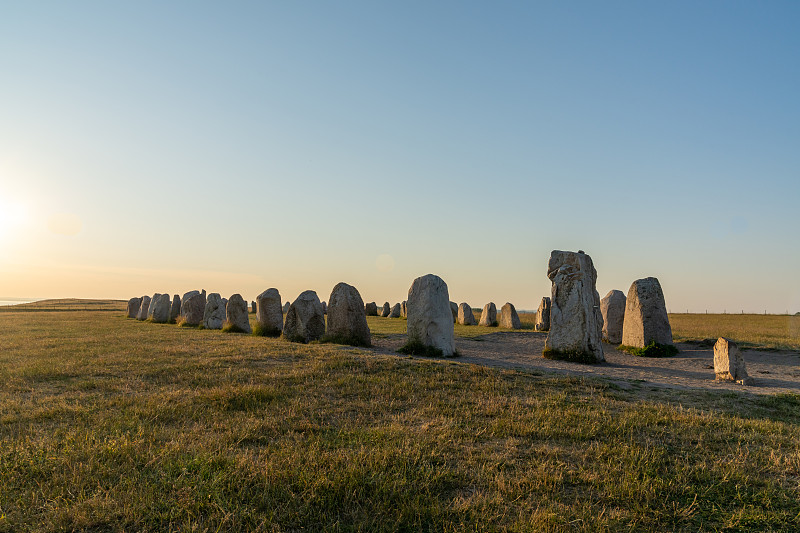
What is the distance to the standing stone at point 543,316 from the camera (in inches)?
919

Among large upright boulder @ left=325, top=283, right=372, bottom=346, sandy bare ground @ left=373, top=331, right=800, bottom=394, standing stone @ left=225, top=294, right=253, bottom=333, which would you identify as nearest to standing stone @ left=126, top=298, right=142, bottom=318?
standing stone @ left=225, top=294, right=253, bottom=333

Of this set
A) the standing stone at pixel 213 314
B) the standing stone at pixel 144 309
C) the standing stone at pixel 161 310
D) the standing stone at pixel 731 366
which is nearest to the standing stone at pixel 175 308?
the standing stone at pixel 161 310

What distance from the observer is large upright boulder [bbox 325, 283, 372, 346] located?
45.2 feet

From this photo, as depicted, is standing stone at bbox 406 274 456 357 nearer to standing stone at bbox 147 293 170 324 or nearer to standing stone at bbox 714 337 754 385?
standing stone at bbox 714 337 754 385

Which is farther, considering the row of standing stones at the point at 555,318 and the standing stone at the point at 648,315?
the standing stone at the point at 648,315

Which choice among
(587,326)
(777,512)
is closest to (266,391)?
(777,512)

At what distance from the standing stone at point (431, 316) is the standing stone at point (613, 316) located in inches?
303

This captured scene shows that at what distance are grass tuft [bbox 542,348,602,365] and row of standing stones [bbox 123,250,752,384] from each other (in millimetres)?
Result: 24

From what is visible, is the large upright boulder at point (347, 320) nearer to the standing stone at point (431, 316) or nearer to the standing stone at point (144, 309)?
the standing stone at point (431, 316)

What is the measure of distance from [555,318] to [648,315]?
3.86 metres

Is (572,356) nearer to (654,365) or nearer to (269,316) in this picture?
(654,365)

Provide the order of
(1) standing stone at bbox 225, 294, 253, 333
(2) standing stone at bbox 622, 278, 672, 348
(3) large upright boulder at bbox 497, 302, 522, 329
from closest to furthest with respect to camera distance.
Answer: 1. (2) standing stone at bbox 622, 278, 672, 348
2. (1) standing stone at bbox 225, 294, 253, 333
3. (3) large upright boulder at bbox 497, 302, 522, 329

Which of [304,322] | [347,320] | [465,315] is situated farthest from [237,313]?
[465,315]

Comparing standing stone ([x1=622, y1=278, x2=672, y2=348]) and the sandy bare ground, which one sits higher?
standing stone ([x1=622, y1=278, x2=672, y2=348])
